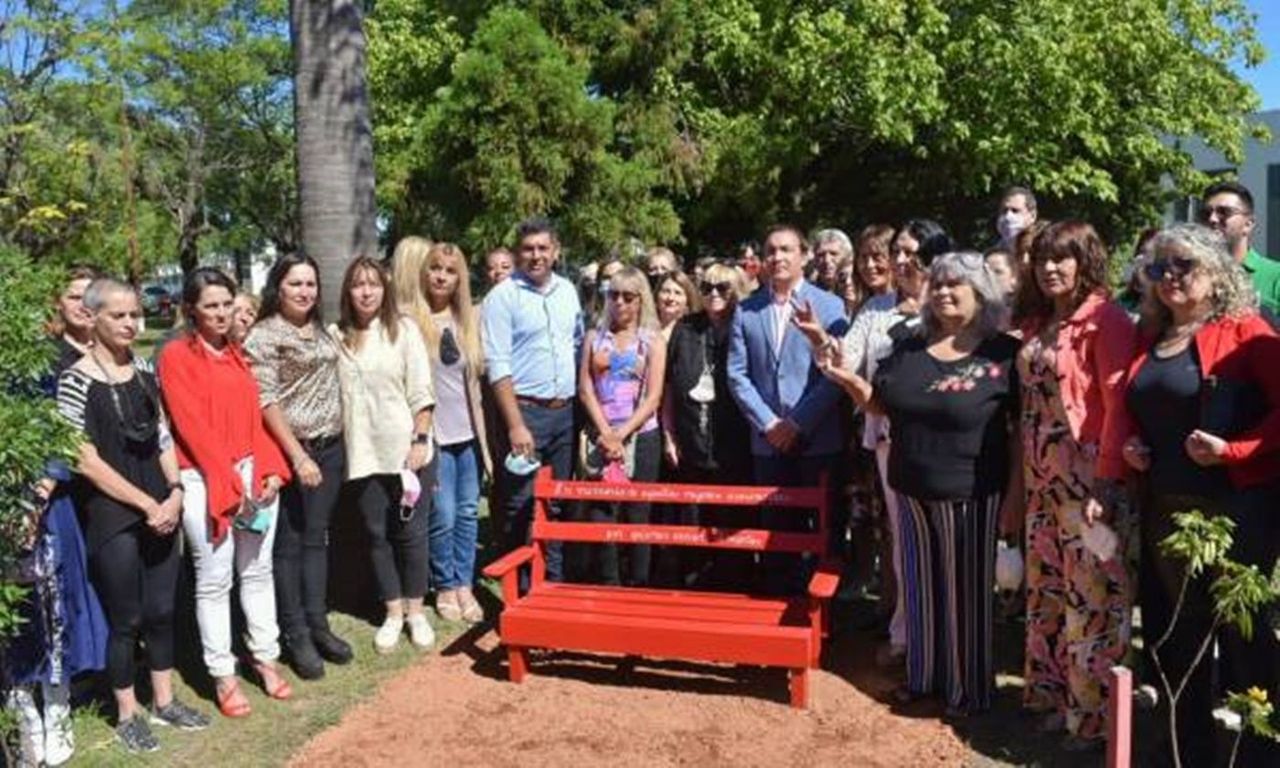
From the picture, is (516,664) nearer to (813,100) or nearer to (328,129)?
(328,129)

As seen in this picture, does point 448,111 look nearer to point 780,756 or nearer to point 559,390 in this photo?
point 559,390

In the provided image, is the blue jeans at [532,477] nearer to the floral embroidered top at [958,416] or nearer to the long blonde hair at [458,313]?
the long blonde hair at [458,313]

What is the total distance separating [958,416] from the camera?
14.7 feet

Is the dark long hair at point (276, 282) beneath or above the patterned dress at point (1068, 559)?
above

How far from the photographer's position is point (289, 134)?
3450 centimetres

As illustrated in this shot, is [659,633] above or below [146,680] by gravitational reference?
above

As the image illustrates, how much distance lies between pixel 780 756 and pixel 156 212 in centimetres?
3151

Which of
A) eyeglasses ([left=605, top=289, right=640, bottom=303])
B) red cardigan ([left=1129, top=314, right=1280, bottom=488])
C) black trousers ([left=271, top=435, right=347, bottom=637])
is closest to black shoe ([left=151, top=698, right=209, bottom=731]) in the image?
black trousers ([left=271, top=435, right=347, bottom=637])

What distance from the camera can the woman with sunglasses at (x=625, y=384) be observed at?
5824mm

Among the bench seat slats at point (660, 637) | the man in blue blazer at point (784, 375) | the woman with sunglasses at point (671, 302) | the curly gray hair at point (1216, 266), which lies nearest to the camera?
the curly gray hair at point (1216, 266)

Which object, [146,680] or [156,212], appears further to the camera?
[156,212]

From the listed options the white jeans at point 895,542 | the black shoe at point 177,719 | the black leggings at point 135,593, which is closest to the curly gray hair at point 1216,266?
the white jeans at point 895,542

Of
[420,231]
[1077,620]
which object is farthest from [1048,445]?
[420,231]

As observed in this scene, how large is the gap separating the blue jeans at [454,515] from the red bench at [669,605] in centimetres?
61
